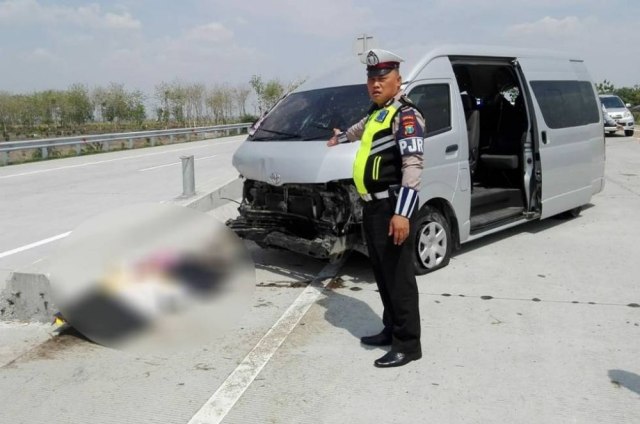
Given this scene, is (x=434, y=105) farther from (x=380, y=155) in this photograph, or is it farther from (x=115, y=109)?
(x=115, y=109)

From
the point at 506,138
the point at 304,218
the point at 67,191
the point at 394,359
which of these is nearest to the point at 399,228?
the point at 394,359

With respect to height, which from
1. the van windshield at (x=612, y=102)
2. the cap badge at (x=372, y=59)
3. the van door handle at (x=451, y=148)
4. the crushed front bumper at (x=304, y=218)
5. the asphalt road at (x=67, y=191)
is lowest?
the asphalt road at (x=67, y=191)

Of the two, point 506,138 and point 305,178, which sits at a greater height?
point 506,138

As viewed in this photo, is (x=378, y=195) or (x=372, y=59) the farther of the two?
(x=378, y=195)

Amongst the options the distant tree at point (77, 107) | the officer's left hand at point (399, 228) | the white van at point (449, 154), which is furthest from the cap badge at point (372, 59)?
the distant tree at point (77, 107)

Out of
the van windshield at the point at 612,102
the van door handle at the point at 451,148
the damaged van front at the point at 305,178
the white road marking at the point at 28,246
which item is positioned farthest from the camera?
the van windshield at the point at 612,102

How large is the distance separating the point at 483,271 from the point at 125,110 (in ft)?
146

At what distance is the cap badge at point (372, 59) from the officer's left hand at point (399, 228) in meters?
0.96

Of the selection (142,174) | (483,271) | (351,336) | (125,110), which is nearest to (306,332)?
(351,336)

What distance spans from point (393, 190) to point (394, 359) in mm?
1101

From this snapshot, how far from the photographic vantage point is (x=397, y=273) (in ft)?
12.0

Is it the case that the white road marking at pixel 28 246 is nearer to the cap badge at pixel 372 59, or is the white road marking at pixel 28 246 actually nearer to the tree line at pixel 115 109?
the cap badge at pixel 372 59

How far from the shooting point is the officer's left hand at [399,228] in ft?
11.3

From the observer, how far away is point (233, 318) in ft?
14.3
